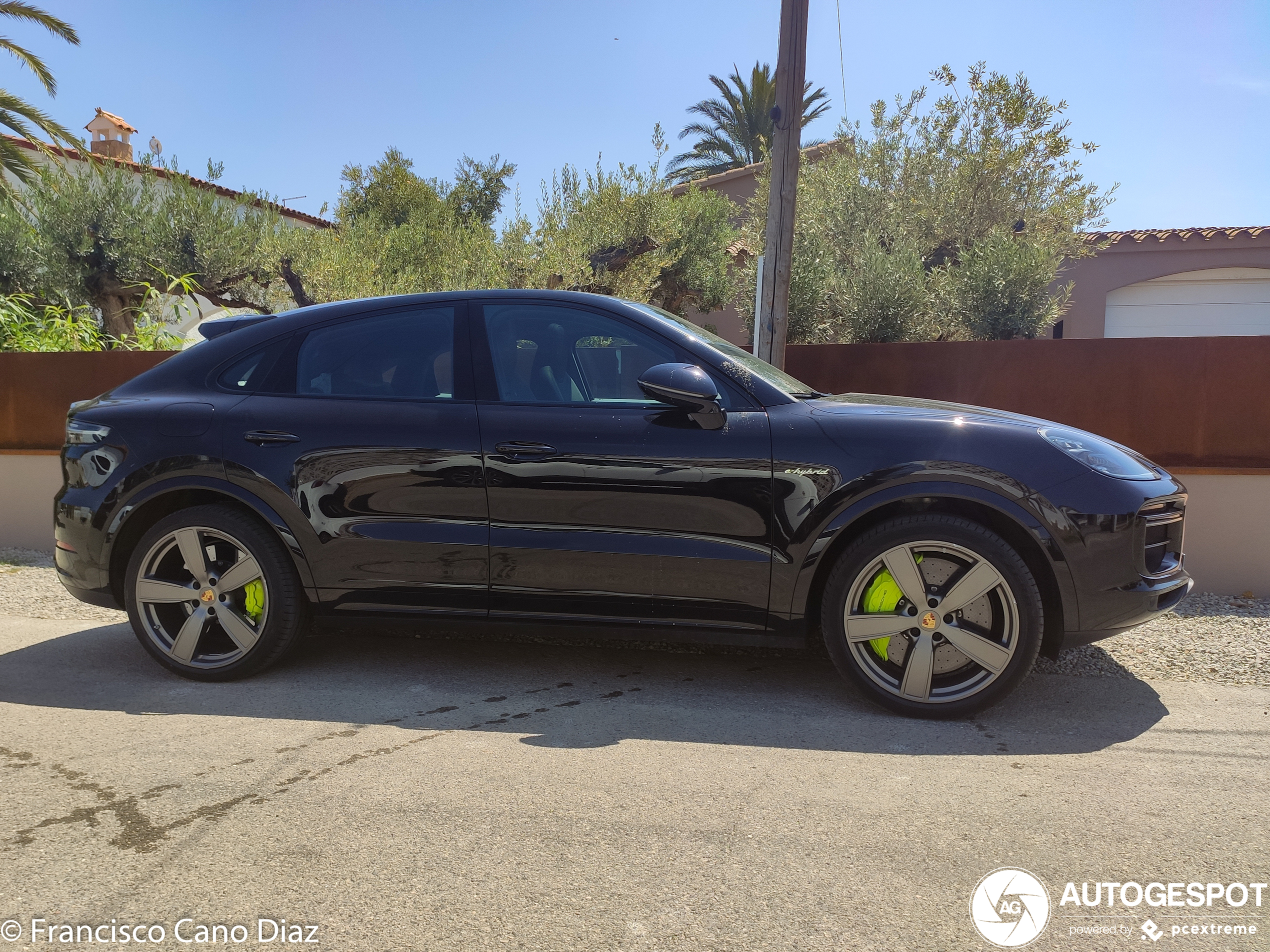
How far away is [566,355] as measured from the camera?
402 centimetres

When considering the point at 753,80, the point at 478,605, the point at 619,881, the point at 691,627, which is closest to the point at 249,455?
the point at 478,605

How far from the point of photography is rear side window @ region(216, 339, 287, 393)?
4172 mm

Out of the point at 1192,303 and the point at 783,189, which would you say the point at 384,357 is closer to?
the point at 783,189

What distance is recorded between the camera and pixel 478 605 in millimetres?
3875

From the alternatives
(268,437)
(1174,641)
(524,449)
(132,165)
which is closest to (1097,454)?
(1174,641)

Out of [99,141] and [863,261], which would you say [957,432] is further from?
[99,141]

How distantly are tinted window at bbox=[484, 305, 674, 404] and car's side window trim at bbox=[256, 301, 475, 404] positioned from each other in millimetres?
114

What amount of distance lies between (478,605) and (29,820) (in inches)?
65.0

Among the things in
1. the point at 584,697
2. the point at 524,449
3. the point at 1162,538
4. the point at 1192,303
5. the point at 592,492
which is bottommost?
the point at 584,697

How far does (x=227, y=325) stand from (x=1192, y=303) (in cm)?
1942

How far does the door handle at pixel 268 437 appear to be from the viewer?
13.1 feet

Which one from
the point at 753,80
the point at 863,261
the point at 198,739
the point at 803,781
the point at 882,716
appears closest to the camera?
the point at 803,781

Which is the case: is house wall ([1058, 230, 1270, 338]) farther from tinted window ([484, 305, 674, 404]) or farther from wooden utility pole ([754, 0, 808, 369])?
tinted window ([484, 305, 674, 404])

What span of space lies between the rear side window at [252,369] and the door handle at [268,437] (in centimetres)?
26
